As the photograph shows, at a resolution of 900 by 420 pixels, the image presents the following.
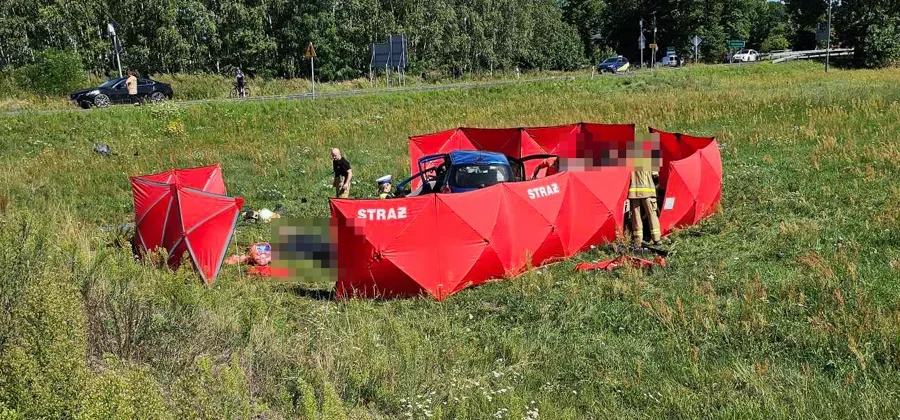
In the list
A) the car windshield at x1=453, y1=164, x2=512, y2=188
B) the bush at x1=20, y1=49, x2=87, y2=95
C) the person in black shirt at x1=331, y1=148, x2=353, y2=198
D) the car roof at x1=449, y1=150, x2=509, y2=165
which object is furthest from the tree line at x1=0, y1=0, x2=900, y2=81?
the car windshield at x1=453, y1=164, x2=512, y2=188

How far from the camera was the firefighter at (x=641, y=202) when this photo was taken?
28.4ft

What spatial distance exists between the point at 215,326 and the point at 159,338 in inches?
22.8

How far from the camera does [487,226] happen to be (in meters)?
7.55

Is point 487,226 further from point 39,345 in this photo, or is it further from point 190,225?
point 39,345

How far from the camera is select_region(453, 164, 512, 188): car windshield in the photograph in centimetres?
952

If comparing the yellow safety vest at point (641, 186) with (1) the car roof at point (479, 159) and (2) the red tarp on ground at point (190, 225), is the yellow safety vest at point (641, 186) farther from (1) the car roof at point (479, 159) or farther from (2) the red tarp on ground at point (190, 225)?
(2) the red tarp on ground at point (190, 225)

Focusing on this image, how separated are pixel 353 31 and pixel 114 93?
2610cm

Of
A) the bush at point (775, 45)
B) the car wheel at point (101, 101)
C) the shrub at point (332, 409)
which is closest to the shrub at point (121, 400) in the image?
the shrub at point (332, 409)

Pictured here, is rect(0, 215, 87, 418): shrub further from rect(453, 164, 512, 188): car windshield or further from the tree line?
the tree line

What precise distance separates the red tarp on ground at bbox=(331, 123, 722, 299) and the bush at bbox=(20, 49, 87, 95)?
91.6ft

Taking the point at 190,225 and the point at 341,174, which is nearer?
the point at 190,225

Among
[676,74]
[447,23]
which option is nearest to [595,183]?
[676,74]

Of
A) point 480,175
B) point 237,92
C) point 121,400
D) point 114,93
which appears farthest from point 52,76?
point 121,400

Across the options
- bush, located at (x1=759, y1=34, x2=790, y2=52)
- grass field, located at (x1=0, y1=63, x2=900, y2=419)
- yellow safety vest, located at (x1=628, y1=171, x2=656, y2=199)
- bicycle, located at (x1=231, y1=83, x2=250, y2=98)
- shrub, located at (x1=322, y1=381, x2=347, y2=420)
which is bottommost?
grass field, located at (x1=0, y1=63, x2=900, y2=419)
